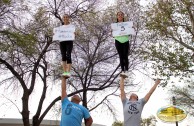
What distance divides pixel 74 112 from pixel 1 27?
32.5 ft

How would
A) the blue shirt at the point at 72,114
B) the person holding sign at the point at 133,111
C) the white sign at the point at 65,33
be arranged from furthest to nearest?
the white sign at the point at 65,33 → the person holding sign at the point at 133,111 → the blue shirt at the point at 72,114

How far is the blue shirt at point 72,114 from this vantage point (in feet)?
19.1

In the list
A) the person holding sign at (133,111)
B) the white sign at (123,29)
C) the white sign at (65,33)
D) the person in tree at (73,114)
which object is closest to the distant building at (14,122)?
the white sign at (65,33)

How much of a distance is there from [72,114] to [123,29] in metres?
3.33

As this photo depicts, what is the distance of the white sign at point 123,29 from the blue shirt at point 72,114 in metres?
3.00

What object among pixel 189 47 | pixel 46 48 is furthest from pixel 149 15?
pixel 46 48

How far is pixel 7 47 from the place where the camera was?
1390cm

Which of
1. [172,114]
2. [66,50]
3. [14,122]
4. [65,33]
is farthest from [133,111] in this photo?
[14,122]

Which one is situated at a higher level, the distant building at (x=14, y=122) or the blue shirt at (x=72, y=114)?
the blue shirt at (x=72, y=114)

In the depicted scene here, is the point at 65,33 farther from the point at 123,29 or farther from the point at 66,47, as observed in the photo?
the point at 123,29

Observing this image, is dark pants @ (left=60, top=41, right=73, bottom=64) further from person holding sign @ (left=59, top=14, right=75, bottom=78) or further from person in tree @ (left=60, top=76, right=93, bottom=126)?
person in tree @ (left=60, top=76, right=93, bottom=126)

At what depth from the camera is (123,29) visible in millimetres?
8477

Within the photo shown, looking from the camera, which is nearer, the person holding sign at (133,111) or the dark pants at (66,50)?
the person holding sign at (133,111)

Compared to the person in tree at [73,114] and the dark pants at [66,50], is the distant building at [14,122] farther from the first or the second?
the person in tree at [73,114]
